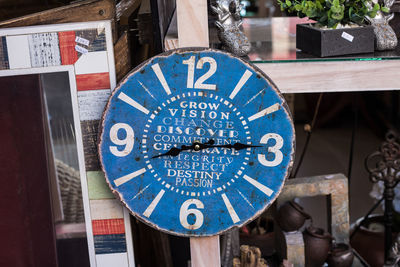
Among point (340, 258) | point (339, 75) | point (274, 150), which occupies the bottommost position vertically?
point (340, 258)

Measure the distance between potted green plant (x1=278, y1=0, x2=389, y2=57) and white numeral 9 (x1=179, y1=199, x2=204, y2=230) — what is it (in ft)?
1.48

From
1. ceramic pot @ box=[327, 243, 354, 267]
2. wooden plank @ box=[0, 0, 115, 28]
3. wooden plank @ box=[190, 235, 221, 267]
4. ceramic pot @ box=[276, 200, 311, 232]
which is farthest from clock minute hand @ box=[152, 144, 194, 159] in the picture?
ceramic pot @ box=[327, 243, 354, 267]

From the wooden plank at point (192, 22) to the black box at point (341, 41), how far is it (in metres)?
0.27

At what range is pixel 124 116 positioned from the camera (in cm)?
128

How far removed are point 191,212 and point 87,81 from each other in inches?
15.5

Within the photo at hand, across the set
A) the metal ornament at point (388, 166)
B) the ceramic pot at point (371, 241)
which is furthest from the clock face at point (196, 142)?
the ceramic pot at point (371, 241)

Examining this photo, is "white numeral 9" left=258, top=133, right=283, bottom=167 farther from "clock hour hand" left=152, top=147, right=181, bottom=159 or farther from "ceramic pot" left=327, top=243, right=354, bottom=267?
"ceramic pot" left=327, top=243, right=354, bottom=267

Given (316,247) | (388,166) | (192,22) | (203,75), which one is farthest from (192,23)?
(388,166)

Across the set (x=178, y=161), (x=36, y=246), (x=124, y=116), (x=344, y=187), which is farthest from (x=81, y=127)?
(x=344, y=187)

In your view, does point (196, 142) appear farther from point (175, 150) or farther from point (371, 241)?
point (371, 241)

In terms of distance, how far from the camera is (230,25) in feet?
4.57

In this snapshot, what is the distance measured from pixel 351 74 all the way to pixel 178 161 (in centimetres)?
44

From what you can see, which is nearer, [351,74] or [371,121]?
[351,74]

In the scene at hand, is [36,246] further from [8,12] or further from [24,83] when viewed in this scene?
[8,12]
